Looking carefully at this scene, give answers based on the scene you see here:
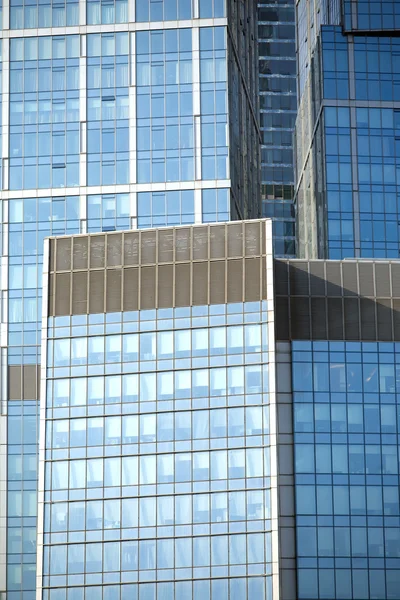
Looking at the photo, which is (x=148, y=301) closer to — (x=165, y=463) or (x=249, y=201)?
(x=165, y=463)

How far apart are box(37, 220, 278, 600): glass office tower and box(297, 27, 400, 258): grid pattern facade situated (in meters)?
65.4

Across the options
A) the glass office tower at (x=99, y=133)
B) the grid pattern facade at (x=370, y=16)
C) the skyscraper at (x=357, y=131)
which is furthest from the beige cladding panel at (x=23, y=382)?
the grid pattern facade at (x=370, y=16)

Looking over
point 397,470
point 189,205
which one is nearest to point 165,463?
point 397,470

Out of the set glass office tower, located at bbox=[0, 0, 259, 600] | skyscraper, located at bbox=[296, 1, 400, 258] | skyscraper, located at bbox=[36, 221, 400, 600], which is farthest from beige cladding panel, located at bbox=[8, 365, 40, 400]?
skyscraper, located at bbox=[296, 1, 400, 258]

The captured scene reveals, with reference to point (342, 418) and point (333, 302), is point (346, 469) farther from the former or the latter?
point (333, 302)

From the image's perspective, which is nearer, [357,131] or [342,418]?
[342,418]

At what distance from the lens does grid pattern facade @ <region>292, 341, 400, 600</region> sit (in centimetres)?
11162

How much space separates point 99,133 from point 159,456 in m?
43.2

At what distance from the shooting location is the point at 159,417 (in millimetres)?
114438

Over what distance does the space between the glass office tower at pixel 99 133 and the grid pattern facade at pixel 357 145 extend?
116 feet

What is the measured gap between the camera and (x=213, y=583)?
109625 mm

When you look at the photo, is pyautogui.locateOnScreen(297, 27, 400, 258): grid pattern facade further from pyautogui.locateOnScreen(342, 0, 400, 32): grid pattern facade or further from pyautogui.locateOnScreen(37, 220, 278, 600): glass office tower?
pyautogui.locateOnScreen(37, 220, 278, 600): glass office tower

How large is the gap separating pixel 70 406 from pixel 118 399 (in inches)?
160

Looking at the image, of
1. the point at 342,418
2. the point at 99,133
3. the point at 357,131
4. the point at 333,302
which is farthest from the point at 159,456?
the point at 357,131
